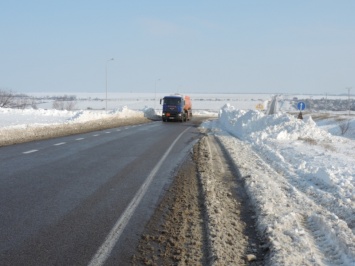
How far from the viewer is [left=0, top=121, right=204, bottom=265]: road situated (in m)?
5.23

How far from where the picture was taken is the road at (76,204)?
5.23 meters

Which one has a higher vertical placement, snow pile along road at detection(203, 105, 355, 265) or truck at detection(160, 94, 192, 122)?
snow pile along road at detection(203, 105, 355, 265)

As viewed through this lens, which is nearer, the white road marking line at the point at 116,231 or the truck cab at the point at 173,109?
the white road marking line at the point at 116,231

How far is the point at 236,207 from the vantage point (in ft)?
25.1

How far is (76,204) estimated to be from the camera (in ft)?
25.0

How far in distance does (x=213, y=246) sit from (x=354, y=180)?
19.5 feet

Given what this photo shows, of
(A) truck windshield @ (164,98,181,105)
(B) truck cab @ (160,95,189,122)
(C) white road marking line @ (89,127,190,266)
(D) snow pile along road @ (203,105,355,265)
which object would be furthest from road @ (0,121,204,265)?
(A) truck windshield @ (164,98,181,105)

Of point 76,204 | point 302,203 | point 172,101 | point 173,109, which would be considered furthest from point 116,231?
point 172,101

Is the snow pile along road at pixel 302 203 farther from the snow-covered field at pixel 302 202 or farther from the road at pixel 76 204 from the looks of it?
the road at pixel 76 204

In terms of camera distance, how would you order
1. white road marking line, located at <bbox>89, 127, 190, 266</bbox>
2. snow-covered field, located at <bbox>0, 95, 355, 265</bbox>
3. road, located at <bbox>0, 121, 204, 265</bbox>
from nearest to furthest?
1. white road marking line, located at <bbox>89, 127, 190, 266</bbox>
2. road, located at <bbox>0, 121, 204, 265</bbox>
3. snow-covered field, located at <bbox>0, 95, 355, 265</bbox>

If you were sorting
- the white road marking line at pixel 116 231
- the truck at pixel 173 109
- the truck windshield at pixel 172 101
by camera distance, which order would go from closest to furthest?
the white road marking line at pixel 116 231 < the truck at pixel 173 109 < the truck windshield at pixel 172 101

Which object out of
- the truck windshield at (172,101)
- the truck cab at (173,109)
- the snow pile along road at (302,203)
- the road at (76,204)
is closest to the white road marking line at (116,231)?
the road at (76,204)

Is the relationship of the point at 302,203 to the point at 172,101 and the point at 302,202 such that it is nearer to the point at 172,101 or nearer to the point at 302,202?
the point at 302,202

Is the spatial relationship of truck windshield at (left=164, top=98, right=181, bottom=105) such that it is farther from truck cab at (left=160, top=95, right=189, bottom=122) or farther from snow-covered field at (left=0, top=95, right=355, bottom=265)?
snow-covered field at (left=0, top=95, right=355, bottom=265)
